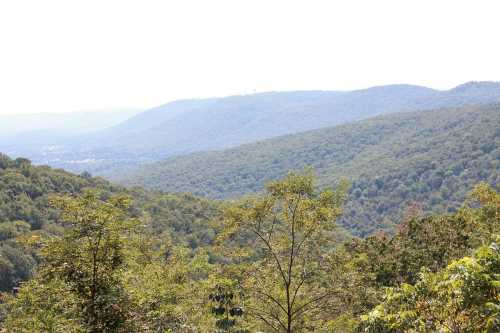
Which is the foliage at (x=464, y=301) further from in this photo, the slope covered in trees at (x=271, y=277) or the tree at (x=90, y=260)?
the tree at (x=90, y=260)

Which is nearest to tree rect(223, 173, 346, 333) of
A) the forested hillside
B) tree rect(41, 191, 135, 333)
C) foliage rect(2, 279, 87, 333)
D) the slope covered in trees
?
the slope covered in trees

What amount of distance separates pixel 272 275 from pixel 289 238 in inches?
69.4

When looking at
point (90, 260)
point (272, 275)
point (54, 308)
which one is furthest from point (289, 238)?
point (54, 308)

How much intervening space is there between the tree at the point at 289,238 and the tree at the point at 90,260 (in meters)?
5.10

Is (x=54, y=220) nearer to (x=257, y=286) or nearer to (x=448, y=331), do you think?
(x=257, y=286)

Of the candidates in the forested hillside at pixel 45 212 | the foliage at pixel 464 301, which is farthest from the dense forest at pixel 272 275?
the forested hillside at pixel 45 212

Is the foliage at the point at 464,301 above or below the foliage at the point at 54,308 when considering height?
above

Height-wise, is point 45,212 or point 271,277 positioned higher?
point 271,277

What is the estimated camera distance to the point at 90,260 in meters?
12.4

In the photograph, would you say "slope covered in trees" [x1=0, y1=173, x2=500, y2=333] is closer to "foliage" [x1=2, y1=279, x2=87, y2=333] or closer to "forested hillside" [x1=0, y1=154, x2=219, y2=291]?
"foliage" [x1=2, y1=279, x2=87, y2=333]

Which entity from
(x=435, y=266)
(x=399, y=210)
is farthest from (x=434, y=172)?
(x=435, y=266)

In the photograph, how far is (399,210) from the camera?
12781 cm

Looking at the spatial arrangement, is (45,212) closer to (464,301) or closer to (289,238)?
(289,238)

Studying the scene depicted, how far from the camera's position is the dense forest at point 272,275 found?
8477mm
